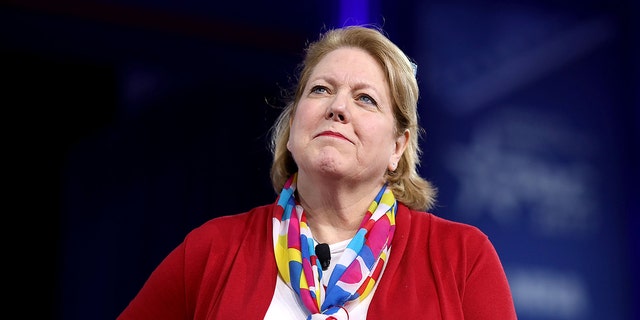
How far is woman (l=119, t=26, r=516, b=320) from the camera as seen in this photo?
1.56 meters

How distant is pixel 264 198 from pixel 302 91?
3.21 feet

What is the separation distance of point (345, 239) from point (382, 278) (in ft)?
0.49

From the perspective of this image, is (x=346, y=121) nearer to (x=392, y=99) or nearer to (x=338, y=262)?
(x=392, y=99)

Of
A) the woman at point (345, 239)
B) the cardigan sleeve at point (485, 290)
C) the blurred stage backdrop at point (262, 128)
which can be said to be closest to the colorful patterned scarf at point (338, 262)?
the woman at point (345, 239)

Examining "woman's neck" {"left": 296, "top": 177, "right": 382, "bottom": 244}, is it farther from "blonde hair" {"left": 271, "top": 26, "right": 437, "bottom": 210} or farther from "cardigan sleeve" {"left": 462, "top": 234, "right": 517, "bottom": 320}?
"cardigan sleeve" {"left": 462, "top": 234, "right": 517, "bottom": 320}

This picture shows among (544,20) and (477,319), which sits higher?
(544,20)

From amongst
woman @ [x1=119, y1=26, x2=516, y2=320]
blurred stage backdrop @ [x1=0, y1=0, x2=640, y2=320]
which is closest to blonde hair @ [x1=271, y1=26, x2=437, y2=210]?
woman @ [x1=119, y1=26, x2=516, y2=320]

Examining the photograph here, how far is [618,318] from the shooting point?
10.7 ft

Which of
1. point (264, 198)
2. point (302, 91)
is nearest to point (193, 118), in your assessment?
point (264, 198)

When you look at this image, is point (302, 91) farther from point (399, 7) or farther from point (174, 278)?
point (399, 7)

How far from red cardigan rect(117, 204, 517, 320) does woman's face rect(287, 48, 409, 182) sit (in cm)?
16

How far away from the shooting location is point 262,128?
2.77 meters

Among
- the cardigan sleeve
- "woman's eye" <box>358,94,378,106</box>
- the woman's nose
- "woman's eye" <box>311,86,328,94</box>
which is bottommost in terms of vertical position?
the cardigan sleeve

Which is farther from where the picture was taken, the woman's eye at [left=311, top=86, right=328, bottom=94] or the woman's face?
the woman's eye at [left=311, top=86, right=328, bottom=94]
